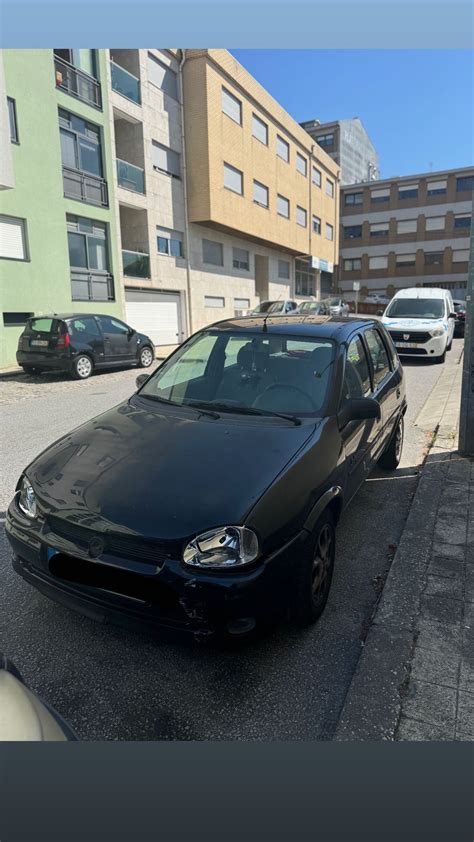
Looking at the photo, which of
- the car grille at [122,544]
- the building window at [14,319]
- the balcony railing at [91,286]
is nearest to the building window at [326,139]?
the balcony railing at [91,286]

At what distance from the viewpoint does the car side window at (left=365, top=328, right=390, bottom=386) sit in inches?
173

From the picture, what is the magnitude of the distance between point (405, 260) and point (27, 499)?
53.5m

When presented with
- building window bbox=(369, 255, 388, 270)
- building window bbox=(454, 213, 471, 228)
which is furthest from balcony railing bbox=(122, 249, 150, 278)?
building window bbox=(454, 213, 471, 228)

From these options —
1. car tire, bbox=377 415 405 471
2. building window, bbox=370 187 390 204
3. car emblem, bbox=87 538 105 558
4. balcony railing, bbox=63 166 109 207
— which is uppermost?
building window, bbox=370 187 390 204

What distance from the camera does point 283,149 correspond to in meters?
30.5

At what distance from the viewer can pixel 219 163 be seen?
76.9ft

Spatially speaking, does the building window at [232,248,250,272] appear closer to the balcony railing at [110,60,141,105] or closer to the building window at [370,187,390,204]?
the balcony railing at [110,60,141,105]

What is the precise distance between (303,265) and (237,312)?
11.4 meters

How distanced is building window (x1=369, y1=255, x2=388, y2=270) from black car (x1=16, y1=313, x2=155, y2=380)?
4375 centimetres

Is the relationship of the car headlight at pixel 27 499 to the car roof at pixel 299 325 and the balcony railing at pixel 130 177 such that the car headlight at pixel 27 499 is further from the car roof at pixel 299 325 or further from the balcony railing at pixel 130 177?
the balcony railing at pixel 130 177

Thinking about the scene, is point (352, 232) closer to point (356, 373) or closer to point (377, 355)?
point (377, 355)

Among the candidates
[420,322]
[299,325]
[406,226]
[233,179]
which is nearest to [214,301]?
[233,179]

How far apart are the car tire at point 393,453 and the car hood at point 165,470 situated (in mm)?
2315

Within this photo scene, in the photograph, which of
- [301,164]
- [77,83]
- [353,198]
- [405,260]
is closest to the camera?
[77,83]
